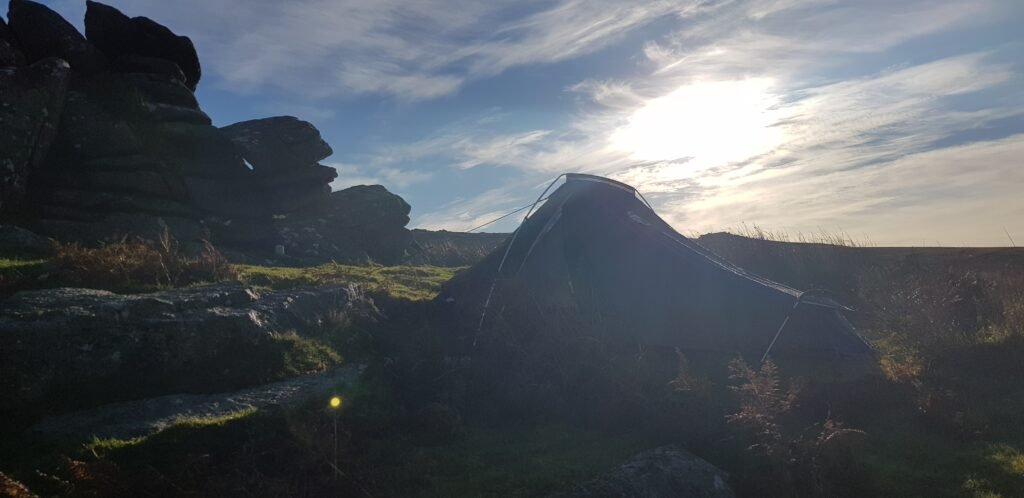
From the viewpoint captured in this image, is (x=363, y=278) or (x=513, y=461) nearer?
(x=513, y=461)

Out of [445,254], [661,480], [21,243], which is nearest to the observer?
[661,480]

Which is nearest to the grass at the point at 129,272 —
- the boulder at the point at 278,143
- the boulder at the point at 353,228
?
the boulder at the point at 353,228

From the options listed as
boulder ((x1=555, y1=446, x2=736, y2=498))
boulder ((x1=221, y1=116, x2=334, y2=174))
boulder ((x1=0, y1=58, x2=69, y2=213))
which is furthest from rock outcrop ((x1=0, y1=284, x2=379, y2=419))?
boulder ((x1=221, y1=116, x2=334, y2=174))

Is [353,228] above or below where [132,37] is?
below

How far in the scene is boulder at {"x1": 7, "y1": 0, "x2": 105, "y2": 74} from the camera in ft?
75.4

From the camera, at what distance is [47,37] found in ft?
77.3

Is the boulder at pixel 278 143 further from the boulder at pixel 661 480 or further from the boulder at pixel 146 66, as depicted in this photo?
the boulder at pixel 661 480

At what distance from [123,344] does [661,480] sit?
7817 millimetres

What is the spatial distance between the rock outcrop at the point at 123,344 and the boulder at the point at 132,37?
19.6 meters

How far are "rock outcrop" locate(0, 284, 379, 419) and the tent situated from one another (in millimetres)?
4331

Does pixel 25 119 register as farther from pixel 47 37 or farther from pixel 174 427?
pixel 174 427

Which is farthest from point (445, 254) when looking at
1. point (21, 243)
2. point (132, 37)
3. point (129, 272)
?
point (129, 272)

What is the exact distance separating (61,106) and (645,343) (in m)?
20.1

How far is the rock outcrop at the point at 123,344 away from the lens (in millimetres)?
8898
